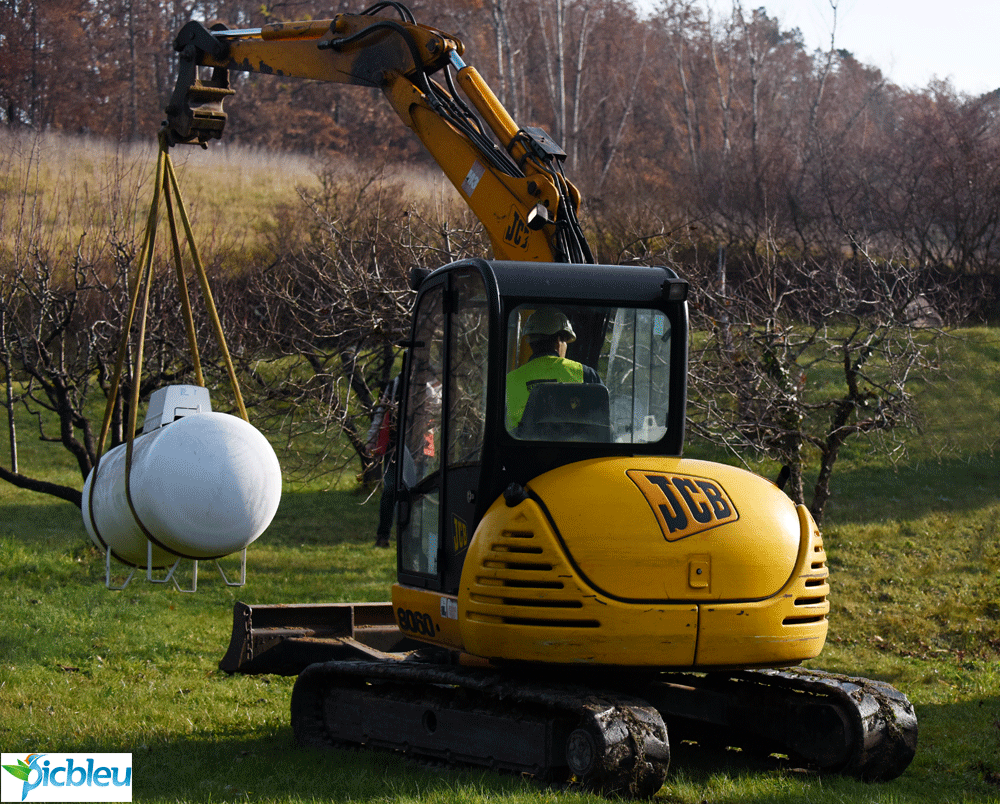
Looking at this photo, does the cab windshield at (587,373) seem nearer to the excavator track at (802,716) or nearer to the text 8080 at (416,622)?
the text 8080 at (416,622)

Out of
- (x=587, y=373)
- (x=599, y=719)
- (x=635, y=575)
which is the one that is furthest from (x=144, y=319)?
(x=599, y=719)

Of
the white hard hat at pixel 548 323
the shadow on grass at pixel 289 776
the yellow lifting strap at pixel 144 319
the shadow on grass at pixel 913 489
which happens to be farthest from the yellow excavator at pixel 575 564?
the shadow on grass at pixel 913 489

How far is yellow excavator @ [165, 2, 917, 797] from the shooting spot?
570cm

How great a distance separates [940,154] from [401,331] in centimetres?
2768

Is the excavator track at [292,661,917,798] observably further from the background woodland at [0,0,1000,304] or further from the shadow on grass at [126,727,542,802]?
the background woodland at [0,0,1000,304]

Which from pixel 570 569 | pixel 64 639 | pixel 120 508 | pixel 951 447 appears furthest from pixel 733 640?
pixel 951 447

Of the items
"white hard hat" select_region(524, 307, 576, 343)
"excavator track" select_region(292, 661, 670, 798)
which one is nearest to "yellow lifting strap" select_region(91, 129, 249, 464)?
"white hard hat" select_region(524, 307, 576, 343)

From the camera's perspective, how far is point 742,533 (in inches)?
Result: 229

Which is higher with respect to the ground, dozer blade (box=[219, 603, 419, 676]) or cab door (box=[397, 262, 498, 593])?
cab door (box=[397, 262, 498, 593])

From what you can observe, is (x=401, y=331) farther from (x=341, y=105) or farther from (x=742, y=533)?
(x=341, y=105)

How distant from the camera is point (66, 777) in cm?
637

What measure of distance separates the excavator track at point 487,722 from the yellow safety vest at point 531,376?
156cm

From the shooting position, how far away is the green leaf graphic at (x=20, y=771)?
6230mm

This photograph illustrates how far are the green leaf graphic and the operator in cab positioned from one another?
3.45 m
